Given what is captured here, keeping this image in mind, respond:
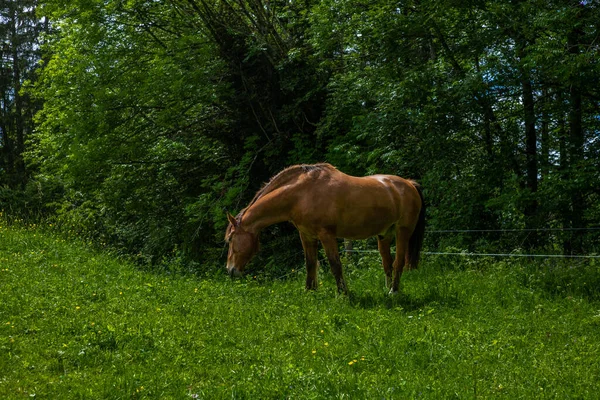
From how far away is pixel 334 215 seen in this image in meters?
8.40

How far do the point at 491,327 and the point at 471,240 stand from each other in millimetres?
5199

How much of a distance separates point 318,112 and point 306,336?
10.2 metres

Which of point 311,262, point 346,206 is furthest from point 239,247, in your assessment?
point 346,206

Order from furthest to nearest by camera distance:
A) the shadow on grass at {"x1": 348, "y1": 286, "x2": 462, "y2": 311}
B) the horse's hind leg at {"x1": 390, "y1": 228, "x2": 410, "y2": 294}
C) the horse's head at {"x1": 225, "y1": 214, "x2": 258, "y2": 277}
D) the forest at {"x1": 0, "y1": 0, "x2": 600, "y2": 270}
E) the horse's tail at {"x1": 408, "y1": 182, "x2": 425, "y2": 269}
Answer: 1. the forest at {"x1": 0, "y1": 0, "x2": 600, "y2": 270}
2. the horse's tail at {"x1": 408, "y1": 182, "x2": 425, "y2": 269}
3. the horse's head at {"x1": 225, "y1": 214, "x2": 258, "y2": 277}
4. the horse's hind leg at {"x1": 390, "y1": 228, "x2": 410, "y2": 294}
5. the shadow on grass at {"x1": 348, "y1": 286, "x2": 462, "y2": 311}

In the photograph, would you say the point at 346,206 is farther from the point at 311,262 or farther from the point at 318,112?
the point at 318,112

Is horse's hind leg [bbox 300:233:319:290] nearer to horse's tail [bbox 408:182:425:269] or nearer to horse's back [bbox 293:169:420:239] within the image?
horse's back [bbox 293:169:420:239]

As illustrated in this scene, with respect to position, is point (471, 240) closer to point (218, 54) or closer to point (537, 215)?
point (537, 215)

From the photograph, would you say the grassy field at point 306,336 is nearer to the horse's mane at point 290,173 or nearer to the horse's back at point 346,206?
the horse's back at point 346,206

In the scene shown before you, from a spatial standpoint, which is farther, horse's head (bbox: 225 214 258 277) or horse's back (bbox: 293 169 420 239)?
horse's head (bbox: 225 214 258 277)

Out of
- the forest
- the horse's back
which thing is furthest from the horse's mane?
the forest

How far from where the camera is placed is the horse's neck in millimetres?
8672

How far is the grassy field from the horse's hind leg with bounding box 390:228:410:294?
0.64 feet

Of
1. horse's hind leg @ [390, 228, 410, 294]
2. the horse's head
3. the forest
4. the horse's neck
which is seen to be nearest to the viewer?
horse's hind leg @ [390, 228, 410, 294]

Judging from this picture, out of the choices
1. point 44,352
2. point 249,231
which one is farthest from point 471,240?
point 44,352
